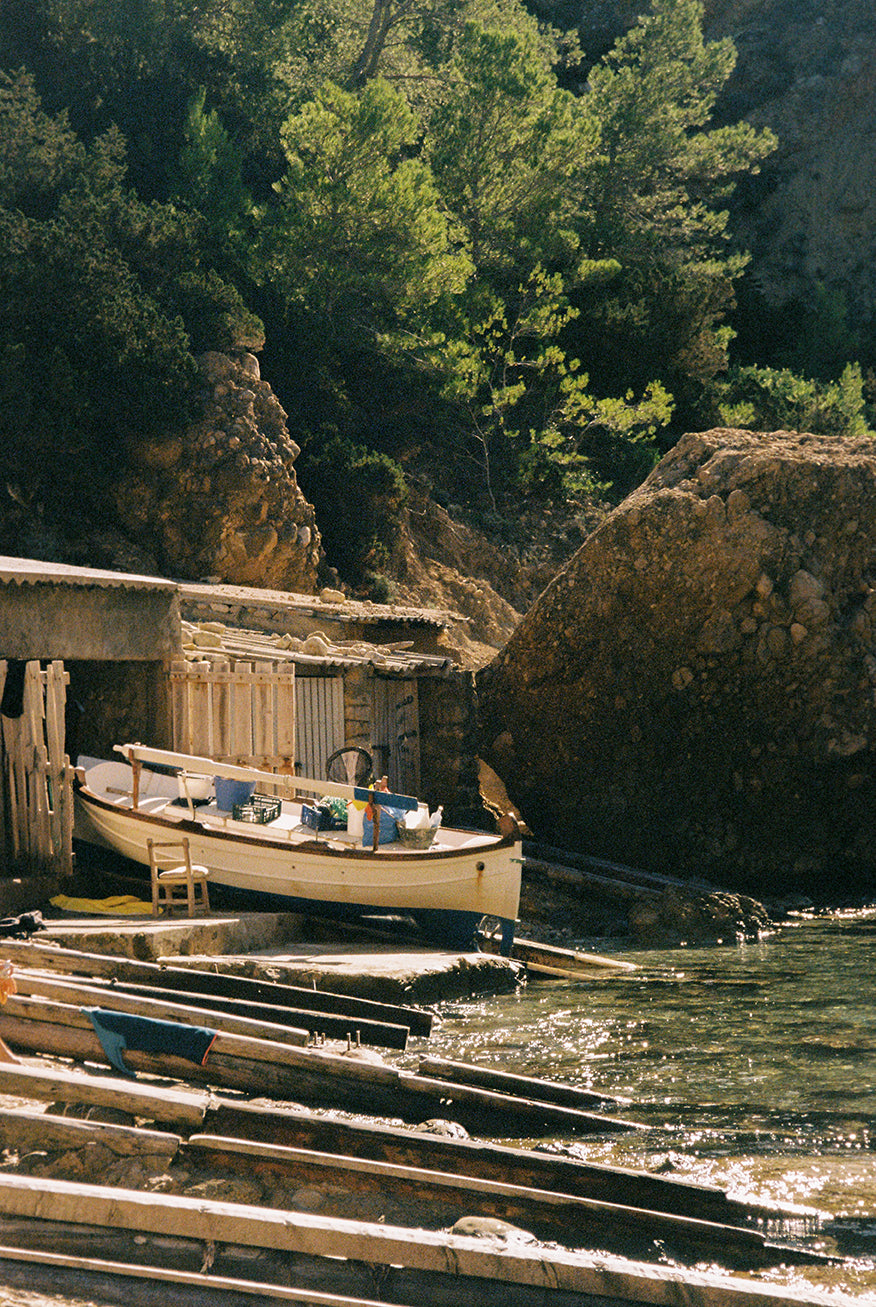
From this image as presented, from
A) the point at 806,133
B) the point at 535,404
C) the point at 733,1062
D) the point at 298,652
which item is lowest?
the point at 733,1062

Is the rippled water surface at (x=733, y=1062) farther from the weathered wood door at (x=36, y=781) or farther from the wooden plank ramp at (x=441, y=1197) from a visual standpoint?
the weathered wood door at (x=36, y=781)

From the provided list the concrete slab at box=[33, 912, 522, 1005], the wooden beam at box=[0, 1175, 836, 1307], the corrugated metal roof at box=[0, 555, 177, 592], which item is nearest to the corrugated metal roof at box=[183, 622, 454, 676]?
the corrugated metal roof at box=[0, 555, 177, 592]

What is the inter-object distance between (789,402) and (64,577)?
30.0 meters

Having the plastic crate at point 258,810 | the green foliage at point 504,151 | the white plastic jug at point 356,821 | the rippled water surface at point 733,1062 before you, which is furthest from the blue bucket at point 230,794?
the green foliage at point 504,151

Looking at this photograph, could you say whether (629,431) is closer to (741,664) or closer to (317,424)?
(317,424)

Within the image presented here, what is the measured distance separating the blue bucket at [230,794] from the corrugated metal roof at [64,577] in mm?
2218

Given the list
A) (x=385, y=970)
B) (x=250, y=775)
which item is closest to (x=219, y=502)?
(x=250, y=775)

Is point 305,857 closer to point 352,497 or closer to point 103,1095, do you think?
point 103,1095

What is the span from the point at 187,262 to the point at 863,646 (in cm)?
1646

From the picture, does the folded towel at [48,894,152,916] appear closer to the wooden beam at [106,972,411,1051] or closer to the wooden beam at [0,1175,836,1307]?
the wooden beam at [106,972,411,1051]

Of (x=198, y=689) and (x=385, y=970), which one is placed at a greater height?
(x=198, y=689)

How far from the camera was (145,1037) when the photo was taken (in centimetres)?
657

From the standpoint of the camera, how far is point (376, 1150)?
570cm

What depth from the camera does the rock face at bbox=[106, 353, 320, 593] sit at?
2411 cm
